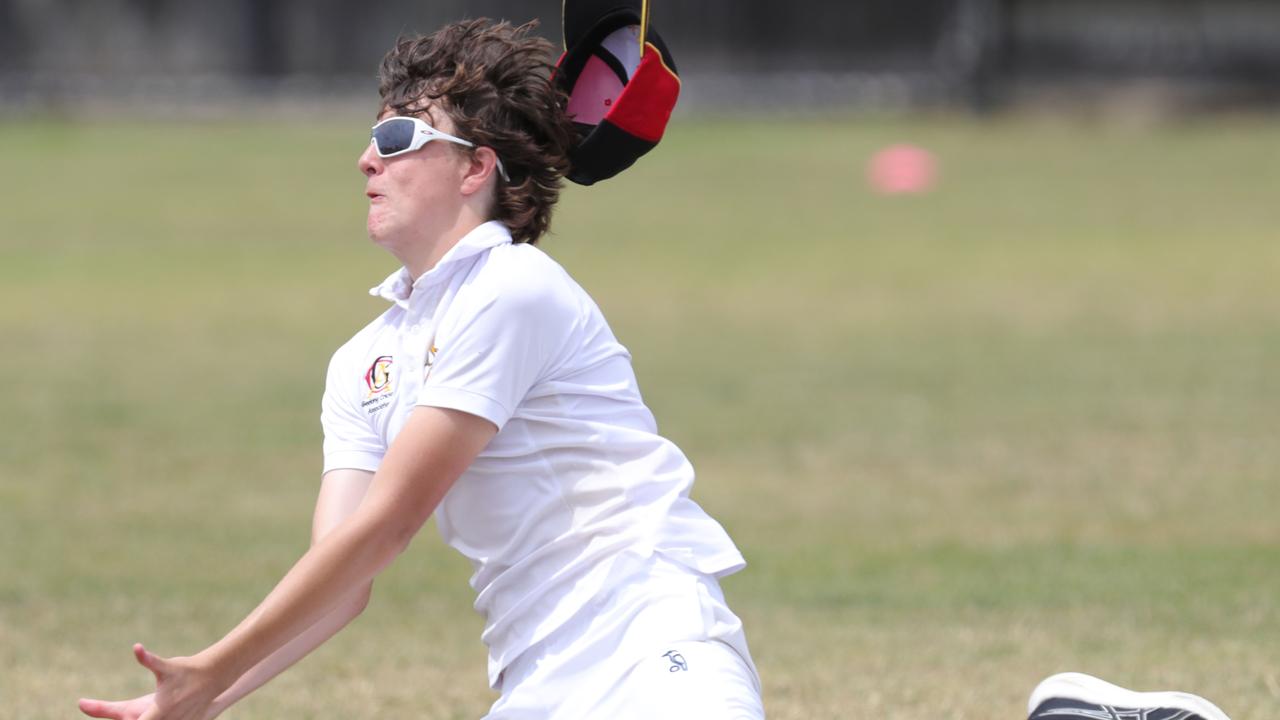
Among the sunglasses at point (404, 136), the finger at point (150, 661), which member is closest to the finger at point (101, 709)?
the finger at point (150, 661)

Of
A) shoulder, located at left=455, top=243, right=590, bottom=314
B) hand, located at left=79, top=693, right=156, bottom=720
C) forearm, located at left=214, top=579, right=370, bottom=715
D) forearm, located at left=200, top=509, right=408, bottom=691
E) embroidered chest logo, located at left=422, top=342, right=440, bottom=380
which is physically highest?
shoulder, located at left=455, top=243, right=590, bottom=314

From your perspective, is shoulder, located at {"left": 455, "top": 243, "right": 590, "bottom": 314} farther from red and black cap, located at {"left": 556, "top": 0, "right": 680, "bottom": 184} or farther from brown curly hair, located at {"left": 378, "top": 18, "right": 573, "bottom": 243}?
red and black cap, located at {"left": 556, "top": 0, "right": 680, "bottom": 184}

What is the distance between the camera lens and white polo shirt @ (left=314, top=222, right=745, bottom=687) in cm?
352

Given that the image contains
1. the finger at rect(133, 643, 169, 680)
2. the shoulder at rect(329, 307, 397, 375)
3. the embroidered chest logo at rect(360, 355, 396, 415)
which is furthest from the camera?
the shoulder at rect(329, 307, 397, 375)

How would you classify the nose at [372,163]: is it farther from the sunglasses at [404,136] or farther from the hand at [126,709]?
the hand at [126,709]

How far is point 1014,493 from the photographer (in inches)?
348

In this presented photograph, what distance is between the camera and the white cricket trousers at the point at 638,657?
136 inches

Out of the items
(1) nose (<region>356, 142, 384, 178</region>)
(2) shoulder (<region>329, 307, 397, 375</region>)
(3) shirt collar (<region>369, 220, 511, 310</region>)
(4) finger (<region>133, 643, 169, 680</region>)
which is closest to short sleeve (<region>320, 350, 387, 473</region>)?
(2) shoulder (<region>329, 307, 397, 375</region>)

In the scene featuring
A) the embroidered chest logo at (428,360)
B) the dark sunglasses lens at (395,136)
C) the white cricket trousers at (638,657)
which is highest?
the dark sunglasses lens at (395,136)

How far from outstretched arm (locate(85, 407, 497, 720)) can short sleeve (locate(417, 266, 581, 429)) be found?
0.13 ft

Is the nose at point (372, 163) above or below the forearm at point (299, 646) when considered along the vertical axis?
above

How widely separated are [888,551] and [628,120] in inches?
169

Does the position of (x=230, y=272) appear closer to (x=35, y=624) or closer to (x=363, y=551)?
(x=35, y=624)

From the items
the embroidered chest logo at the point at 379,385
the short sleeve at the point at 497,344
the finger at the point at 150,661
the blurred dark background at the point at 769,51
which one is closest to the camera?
the finger at the point at 150,661
